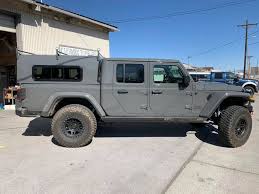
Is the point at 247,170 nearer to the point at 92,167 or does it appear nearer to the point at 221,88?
the point at 221,88

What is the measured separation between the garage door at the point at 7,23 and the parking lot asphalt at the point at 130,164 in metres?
5.24

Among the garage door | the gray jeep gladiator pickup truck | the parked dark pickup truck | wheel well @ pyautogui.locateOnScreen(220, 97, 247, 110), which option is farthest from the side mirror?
the parked dark pickup truck

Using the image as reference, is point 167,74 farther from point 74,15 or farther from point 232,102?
point 74,15

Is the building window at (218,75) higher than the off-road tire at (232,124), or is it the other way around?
the building window at (218,75)

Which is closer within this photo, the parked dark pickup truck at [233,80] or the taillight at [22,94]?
the taillight at [22,94]

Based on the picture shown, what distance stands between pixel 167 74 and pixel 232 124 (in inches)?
73.3

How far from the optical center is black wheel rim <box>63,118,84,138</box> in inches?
215

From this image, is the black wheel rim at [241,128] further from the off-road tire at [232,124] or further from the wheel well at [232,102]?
the wheel well at [232,102]

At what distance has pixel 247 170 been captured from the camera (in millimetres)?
4285

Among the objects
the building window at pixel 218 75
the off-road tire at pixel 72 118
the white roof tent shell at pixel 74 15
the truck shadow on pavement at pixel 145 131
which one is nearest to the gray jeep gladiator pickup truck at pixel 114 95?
the off-road tire at pixel 72 118

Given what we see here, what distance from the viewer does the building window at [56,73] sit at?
544 centimetres

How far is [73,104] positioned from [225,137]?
3565 mm

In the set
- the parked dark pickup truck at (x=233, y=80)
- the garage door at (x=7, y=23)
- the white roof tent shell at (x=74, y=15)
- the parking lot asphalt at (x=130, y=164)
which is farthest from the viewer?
the parked dark pickup truck at (x=233, y=80)

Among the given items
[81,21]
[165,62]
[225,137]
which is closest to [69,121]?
[165,62]
